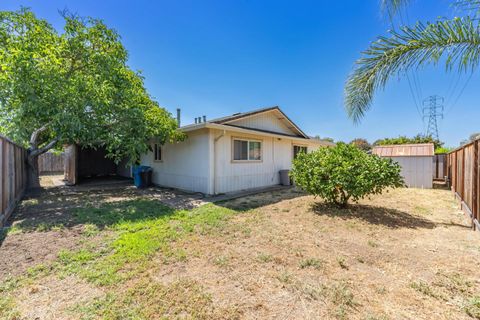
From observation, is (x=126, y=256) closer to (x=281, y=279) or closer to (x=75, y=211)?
(x=281, y=279)

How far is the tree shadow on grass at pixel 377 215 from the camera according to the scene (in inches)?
207

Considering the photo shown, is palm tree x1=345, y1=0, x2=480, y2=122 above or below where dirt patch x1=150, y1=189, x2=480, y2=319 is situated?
above

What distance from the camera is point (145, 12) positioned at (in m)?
8.46

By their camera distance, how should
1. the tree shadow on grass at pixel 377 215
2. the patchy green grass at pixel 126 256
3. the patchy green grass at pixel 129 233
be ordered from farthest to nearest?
the tree shadow on grass at pixel 377 215 → the patchy green grass at pixel 129 233 → the patchy green grass at pixel 126 256

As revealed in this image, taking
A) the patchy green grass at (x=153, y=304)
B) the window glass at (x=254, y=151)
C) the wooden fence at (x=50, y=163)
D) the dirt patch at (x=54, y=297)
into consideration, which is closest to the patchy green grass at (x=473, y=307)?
the patchy green grass at (x=153, y=304)

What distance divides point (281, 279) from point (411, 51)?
194 inches

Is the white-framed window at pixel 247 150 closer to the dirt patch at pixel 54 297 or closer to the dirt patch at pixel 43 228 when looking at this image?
the dirt patch at pixel 43 228

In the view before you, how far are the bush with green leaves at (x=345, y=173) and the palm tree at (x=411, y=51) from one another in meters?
1.38

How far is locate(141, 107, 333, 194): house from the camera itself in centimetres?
839

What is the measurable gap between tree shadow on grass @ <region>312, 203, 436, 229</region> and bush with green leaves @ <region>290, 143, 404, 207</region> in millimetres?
351

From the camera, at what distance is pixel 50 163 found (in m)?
16.8

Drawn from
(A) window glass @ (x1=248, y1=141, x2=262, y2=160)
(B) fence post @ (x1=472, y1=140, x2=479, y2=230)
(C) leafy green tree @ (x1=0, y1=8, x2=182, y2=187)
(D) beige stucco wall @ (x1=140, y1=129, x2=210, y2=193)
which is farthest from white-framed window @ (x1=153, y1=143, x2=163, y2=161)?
(B) fence post @ (x1=472, y1=140, x2=479, y2=230)

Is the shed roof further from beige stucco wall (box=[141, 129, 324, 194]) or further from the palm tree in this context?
the palm tree

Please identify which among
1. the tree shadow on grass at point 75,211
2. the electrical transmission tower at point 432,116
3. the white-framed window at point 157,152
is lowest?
the tree shadow on grass at point 75,211
